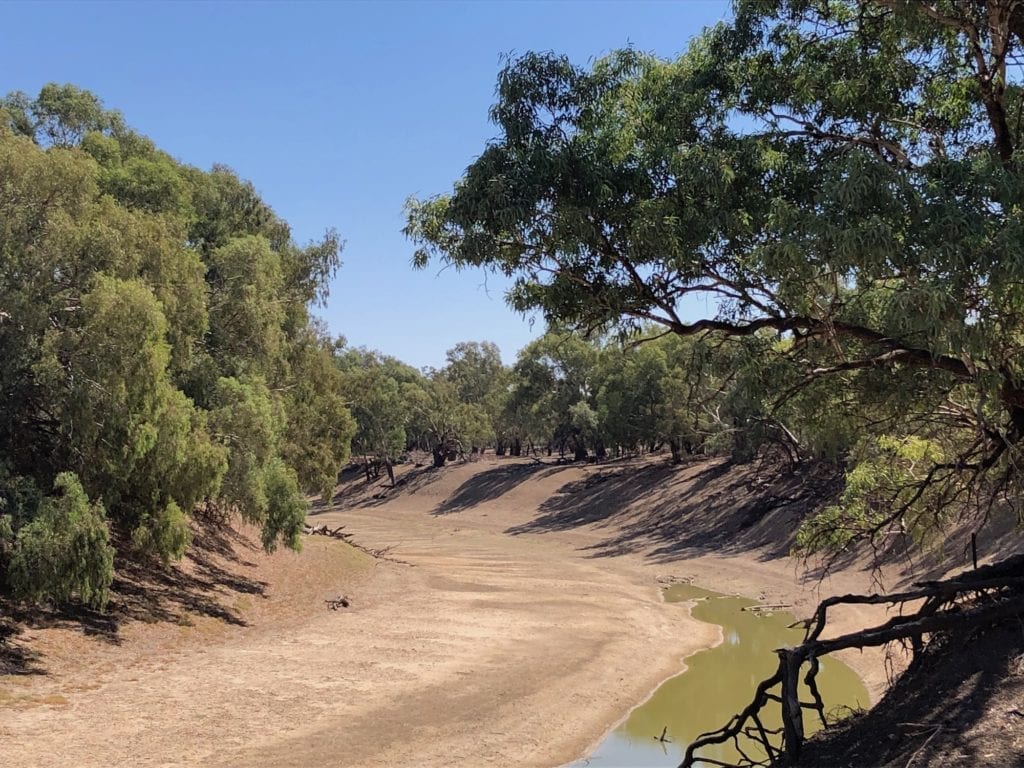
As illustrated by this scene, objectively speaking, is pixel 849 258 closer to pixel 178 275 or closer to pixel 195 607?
pixel 178 275

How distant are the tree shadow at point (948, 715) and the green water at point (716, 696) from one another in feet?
5.75

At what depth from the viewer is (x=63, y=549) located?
1457cm

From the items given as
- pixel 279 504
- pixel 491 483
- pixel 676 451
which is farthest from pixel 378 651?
pixel 491 483

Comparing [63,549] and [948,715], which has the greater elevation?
[63,549]

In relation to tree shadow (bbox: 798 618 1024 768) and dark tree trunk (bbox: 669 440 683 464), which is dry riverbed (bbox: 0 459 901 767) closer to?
tree shadow (bbox: 798 618 1024 768)

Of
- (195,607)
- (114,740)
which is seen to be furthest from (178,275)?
(114,740)

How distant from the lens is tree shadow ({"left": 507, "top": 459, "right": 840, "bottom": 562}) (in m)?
37.2

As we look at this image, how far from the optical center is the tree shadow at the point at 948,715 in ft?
20.6

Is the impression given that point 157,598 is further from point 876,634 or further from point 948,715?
point 948,715

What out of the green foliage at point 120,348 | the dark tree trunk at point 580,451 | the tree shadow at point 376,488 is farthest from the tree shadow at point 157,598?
the dark tree trunk at point 580,451

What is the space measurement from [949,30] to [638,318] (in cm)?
402

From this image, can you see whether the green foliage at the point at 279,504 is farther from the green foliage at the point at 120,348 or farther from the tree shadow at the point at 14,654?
the tree shadow at the point at 14,654

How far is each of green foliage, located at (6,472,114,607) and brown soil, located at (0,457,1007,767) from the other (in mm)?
1505

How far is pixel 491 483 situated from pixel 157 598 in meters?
47.4
